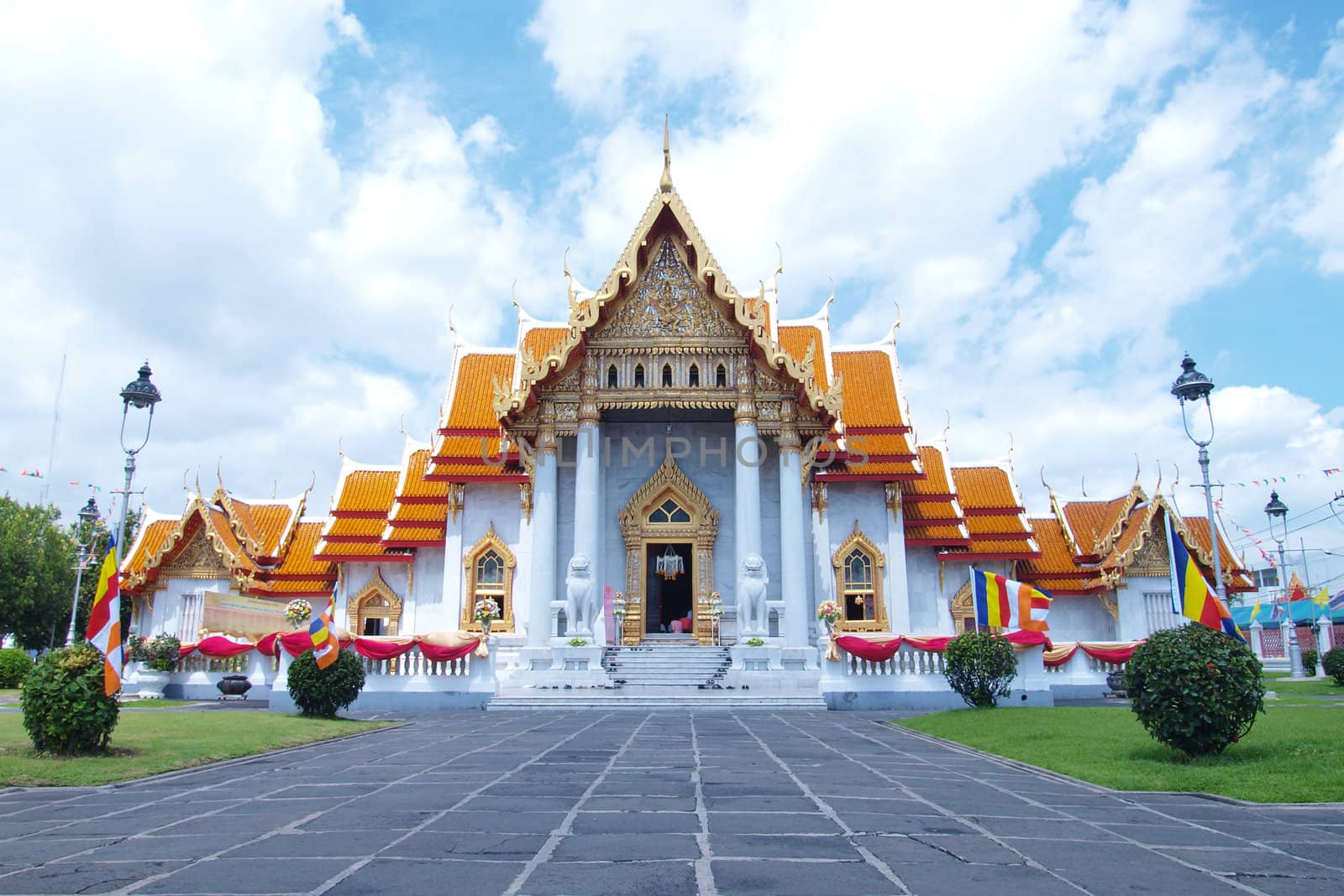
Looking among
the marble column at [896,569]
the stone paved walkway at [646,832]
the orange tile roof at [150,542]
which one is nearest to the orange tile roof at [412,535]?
the orange tile roof at [150,542]

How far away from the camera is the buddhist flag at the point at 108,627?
8750 millimetres

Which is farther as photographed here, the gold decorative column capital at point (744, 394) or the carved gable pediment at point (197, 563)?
the carved gable pediment at point (197, 563)

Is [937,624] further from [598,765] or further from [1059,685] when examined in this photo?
[598,765]

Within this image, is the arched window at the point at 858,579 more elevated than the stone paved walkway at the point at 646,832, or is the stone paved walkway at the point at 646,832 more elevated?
the arched window at the point at 858,579

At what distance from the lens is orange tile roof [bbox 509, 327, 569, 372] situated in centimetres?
2578

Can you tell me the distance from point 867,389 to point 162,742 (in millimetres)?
19650

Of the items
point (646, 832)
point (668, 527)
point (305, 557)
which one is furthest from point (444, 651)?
point (646, 832)

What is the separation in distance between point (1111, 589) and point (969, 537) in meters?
4.65

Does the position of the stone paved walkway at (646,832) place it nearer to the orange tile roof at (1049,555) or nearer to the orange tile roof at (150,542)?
the orange tile roof at (1049,555)

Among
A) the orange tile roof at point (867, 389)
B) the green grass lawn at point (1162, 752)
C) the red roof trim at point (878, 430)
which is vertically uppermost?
the orange tile roof at point (867, 389)

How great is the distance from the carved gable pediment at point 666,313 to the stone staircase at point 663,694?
6886 mm

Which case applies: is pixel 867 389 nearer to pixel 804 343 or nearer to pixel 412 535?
pixel 804 343

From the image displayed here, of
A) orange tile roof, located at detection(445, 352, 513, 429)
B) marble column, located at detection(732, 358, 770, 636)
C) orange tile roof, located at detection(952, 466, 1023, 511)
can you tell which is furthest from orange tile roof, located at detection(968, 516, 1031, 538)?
orange tile roof, located at detection(445, 352, 513, 429)

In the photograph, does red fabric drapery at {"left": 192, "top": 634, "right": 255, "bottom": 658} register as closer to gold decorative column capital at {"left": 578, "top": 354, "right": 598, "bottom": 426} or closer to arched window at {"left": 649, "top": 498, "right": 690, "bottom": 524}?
gold decorative column capital at {"left": 578, "top": 354, "right": 598, "bottom": 426}
